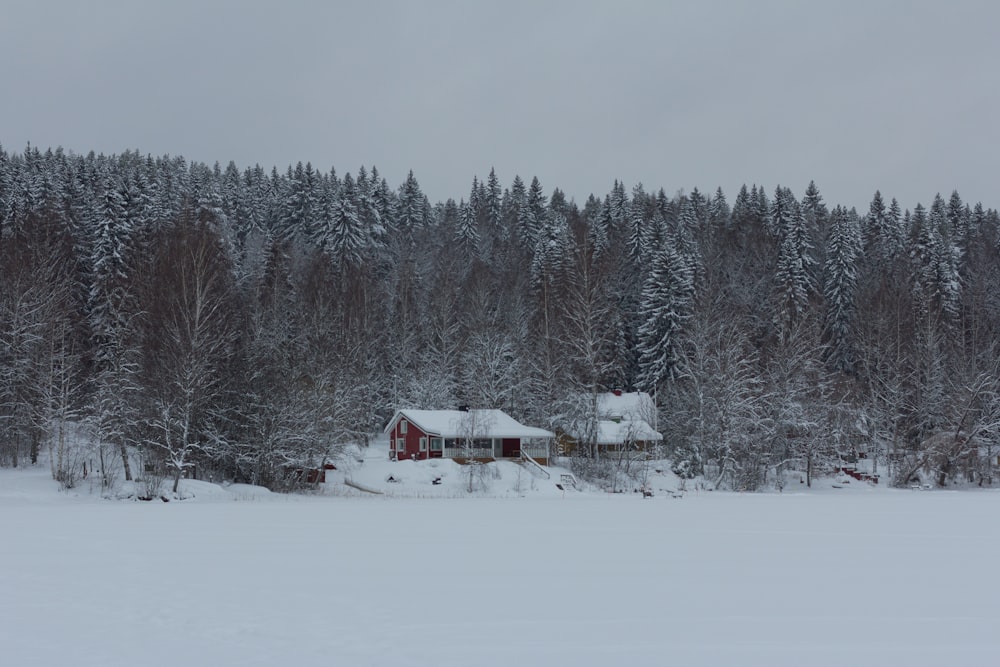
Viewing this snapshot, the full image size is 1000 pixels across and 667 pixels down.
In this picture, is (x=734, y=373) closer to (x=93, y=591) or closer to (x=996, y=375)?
(x=996, y=375)

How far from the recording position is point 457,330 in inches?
2488

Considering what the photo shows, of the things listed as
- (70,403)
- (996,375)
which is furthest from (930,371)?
(70,403)

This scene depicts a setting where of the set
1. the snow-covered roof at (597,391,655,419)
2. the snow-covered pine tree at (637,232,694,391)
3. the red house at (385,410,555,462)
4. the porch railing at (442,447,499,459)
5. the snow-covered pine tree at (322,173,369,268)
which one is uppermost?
the snow-covered pine tree at (322,173,369,268)

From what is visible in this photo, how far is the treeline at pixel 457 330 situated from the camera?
130 feet

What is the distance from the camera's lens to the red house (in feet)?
173

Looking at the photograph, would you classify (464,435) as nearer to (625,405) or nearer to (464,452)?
(464,452)

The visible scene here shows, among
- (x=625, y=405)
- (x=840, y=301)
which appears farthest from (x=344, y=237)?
(x=840, y=301)

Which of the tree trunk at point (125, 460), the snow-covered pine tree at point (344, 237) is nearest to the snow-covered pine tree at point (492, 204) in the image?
the snow-covered pine tree at point (344, 237)

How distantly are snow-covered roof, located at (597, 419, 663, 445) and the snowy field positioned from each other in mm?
30560

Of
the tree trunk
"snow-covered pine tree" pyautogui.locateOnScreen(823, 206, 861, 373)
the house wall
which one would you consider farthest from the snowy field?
"snow-covered pine tree" pyautogui.locateOnScreen(823, 206, 861, 373)

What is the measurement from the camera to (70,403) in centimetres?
3925

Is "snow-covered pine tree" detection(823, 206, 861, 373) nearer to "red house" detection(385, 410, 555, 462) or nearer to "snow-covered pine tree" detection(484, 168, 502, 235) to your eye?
"red house" detection(385, 410, 555, 462)

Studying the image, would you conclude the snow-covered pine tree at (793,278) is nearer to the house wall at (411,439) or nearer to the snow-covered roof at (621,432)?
the snow-covered roof at (621,432)

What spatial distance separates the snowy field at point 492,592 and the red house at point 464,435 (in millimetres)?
27888
